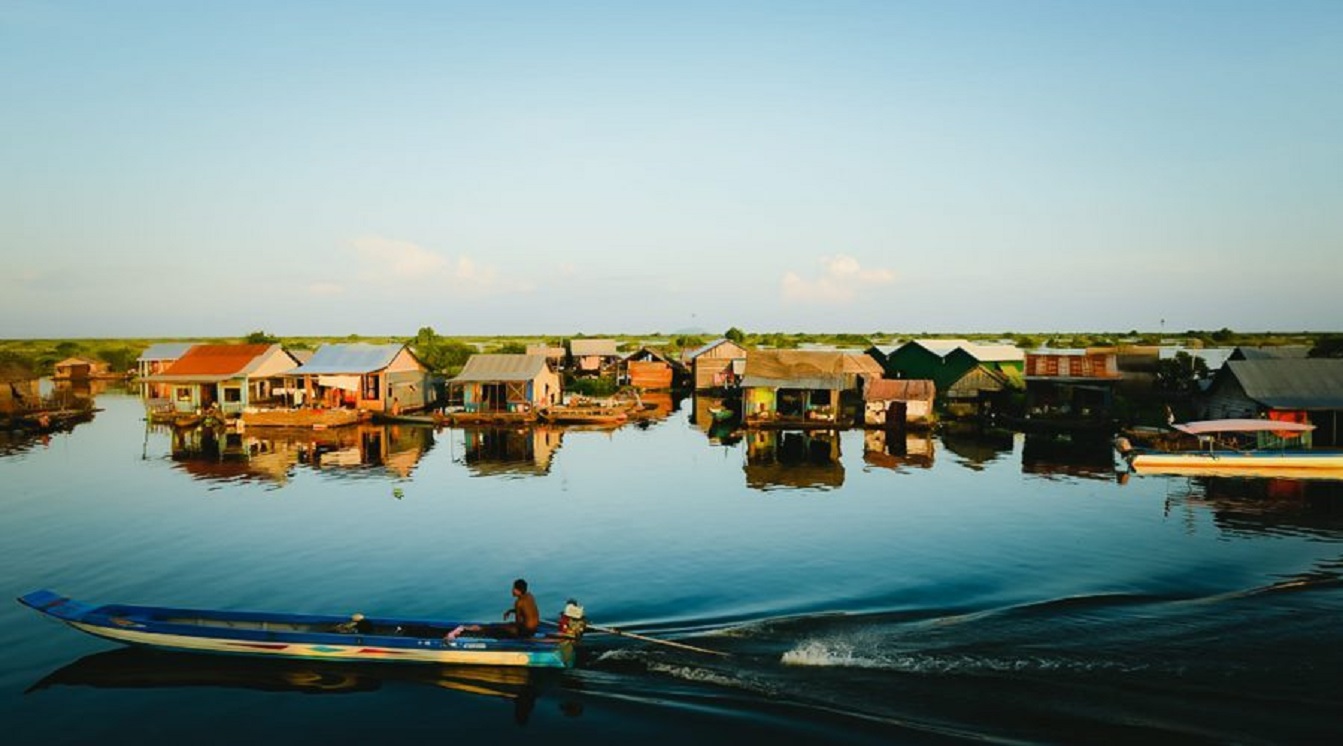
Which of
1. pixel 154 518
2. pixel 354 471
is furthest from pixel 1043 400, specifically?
pixel 154 518

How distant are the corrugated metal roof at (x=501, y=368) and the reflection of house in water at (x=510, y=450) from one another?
14.0 feet

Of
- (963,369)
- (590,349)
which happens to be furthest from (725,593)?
(590,349)

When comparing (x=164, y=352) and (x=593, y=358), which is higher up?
(x=164, y=352)

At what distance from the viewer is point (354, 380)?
59656 mm

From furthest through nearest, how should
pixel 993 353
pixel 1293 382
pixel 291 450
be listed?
1. pixel 993 353
2. pixel 291 450
3. pixel 1293 382

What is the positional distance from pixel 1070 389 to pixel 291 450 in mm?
46735

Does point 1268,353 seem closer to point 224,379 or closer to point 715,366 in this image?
point 715,366

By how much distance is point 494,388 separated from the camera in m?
58.4

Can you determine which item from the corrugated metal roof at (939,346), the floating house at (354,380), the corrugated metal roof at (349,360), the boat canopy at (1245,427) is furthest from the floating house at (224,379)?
the boat canopy at (1245,427)

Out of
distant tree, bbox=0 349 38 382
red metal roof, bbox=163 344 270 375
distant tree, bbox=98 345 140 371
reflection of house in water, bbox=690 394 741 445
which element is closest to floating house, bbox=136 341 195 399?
distant tree, bbox=0 349 38 382

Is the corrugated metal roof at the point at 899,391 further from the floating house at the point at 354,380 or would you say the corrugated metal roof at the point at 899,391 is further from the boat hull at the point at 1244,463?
the floating house at the point at 354,380

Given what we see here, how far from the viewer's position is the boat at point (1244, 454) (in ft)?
120

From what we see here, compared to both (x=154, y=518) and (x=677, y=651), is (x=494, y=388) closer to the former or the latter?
(x=154, y=518)

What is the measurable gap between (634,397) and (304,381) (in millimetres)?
24147
